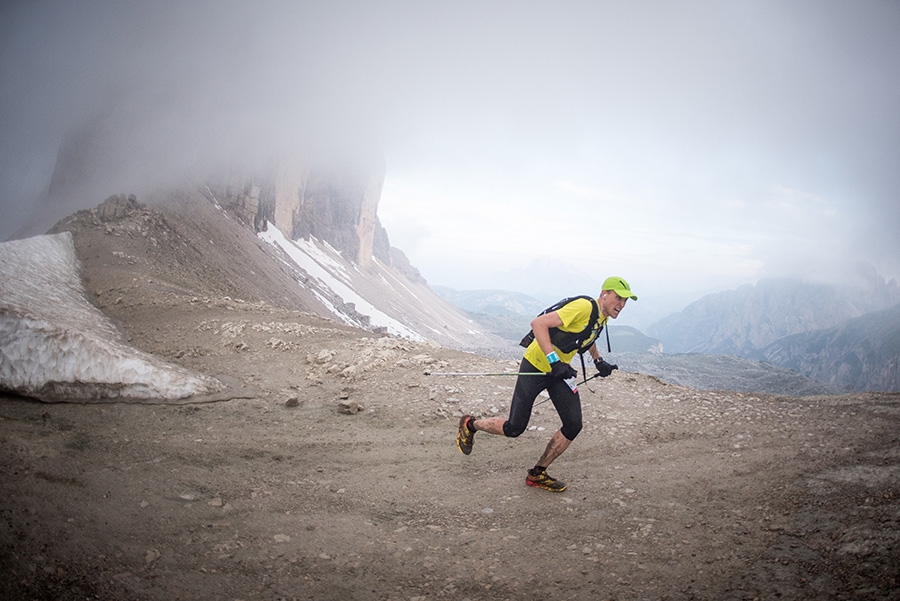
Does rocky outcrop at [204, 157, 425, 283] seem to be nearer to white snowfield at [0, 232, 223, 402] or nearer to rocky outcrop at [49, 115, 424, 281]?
rocky outcrop at [49, 115, 424, 281]

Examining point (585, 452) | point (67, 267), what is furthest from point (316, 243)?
point (585, 452)

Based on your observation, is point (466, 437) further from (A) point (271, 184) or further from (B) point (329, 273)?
(B) point (329, 273)

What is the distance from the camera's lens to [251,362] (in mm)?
11586

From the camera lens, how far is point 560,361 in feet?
18.7

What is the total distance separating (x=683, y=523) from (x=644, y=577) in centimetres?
117

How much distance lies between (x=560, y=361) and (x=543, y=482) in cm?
165

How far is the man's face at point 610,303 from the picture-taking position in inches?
232

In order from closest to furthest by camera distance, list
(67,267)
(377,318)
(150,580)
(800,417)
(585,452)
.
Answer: (150,580), (585,452), (800,417), (67,267), (377,318)

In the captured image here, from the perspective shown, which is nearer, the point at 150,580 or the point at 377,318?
the point at 150,580

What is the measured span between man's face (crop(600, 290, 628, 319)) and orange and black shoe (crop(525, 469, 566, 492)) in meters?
2.34

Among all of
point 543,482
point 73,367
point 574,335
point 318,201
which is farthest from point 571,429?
point 318,201

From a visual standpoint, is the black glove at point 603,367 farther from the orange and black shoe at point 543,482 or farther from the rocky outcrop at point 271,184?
the rocky outcrop at point 271,184

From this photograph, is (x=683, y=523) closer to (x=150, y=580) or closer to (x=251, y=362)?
(x=150, y=580)

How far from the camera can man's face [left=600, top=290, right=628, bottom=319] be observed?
589 centimetres
